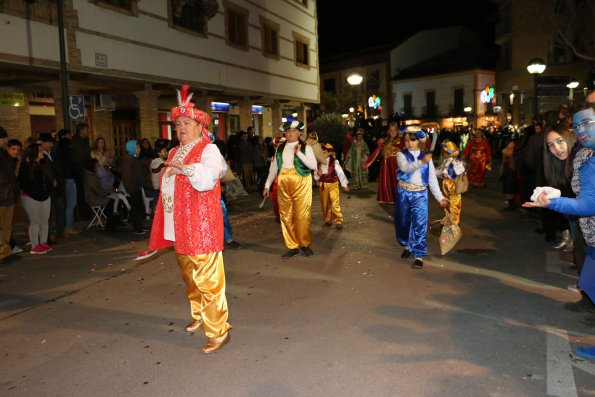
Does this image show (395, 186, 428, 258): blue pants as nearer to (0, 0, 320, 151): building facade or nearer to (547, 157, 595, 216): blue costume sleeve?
(547, 157, 595, 216): blue costume sleeve

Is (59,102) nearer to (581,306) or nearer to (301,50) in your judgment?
(581,306)

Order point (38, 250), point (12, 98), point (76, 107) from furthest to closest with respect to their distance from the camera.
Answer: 1. point (12, 98)
2. point (76, 107)
3. point (38, 250)

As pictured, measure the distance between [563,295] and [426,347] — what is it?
2.26 metres

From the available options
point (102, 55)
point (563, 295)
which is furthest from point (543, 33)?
point (563, 295)

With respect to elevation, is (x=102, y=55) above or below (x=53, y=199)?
above

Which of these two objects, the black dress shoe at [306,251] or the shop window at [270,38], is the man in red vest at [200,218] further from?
the shop window at [270,38]

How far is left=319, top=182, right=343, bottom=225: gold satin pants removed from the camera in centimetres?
1031

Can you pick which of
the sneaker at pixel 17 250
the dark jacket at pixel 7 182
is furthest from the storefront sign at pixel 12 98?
the dark jacket at pixel 7 182

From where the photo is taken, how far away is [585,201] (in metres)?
3.73

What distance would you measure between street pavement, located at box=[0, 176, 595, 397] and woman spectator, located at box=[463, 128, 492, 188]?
25.8 ft

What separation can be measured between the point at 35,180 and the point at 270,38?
15.6 meters

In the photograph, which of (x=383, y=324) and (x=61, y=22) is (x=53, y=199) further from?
(x=383, y=324)

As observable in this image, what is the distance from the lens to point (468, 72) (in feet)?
156

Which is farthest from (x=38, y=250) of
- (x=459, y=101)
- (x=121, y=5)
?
(x=459, y=101)
